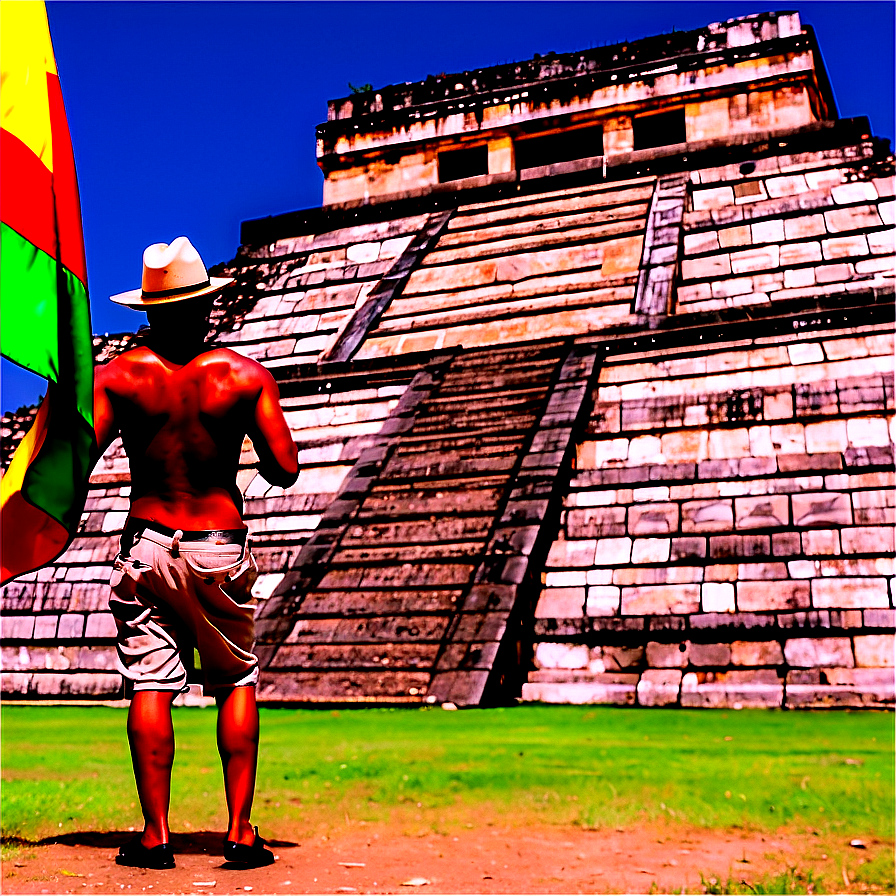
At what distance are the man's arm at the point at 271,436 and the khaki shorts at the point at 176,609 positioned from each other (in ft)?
1.14

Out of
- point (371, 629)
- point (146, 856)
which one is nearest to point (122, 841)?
point (146, 856)

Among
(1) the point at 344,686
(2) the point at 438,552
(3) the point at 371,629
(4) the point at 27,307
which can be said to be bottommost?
(1) the point at 344,686

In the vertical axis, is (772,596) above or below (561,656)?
above

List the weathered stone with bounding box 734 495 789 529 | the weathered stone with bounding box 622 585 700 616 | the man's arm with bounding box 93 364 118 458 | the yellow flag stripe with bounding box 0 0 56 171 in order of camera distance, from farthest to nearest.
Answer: the weathered stone with bounding box 734 495 789 529 < the weathered stone with bounding box 622 585 700 616 < the man's arm with bounding box 93 364 118 458 < the yellow flag stripe with bounding box 0 0 56 171

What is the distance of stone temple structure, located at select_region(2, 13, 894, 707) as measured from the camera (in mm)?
7730

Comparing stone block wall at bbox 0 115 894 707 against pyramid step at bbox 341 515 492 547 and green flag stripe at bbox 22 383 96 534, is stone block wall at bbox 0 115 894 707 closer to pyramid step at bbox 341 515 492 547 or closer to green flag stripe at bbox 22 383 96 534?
pyramid step at bbox 341 515 492 547

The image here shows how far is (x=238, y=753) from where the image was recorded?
12.1 ft

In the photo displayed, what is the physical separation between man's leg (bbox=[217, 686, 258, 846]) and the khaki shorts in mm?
69

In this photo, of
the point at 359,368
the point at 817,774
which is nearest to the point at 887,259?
the point at 359,368

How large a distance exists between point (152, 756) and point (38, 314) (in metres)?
1.54

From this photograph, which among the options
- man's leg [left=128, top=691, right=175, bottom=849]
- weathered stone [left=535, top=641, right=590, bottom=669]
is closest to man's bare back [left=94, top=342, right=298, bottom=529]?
man's leg [left=128, top=691, right=175, bottom=849]

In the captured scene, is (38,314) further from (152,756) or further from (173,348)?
(152,756)

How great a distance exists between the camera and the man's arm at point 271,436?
3891 millimetres

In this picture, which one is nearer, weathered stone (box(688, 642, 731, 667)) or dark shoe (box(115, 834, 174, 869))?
dark shoe (box(115, 834, 174, 869))
